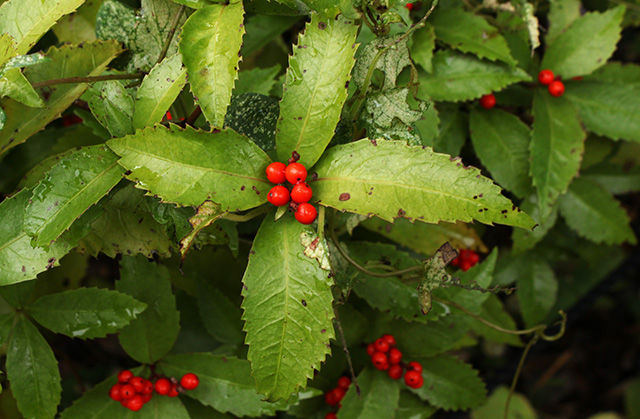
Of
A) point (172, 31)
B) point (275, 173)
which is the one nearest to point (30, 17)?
point (172, 31)

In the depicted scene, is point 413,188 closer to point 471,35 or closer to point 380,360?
point 380,360

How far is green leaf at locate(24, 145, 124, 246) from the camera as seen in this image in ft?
2.51

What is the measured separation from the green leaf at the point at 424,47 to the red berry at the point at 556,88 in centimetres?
39

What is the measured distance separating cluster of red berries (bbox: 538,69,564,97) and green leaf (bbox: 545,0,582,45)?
0.15 meters

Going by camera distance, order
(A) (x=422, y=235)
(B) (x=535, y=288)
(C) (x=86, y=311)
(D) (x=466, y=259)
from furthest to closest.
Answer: (B) (x=535, y=288) < (D) (x=466, y=259) < (A) (x=422, y=235) < (C) (x=86, y=311)

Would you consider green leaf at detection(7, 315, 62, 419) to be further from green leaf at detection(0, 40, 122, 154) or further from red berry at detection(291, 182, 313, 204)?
red berry at detection(291, 182, 313, 204)

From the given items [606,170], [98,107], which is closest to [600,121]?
[606,170]

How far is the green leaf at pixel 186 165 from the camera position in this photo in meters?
0.74

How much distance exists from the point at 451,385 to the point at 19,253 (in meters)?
1.02

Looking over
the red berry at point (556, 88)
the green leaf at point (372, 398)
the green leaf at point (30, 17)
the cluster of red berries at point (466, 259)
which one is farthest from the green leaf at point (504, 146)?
the green leaf at point (30, 17)

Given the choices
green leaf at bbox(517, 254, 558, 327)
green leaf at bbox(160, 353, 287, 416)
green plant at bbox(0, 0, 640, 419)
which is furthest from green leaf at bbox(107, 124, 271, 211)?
green leaf at bbox(517, 254, 558, 327)

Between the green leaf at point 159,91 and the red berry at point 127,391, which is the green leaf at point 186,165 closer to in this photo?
the green leaf at point 159,91

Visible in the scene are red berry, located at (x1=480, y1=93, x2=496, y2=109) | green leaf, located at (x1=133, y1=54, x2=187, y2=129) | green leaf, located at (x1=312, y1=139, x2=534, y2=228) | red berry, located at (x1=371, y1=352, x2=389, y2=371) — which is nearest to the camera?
green leaf, located at (x1=312, y1=139, x2=534, y2=228)

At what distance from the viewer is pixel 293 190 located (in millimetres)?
756
